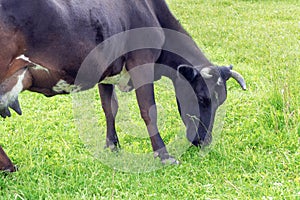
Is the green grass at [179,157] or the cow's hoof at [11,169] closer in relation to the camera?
the green grass at [179,157]

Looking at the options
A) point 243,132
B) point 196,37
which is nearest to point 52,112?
point 243,132

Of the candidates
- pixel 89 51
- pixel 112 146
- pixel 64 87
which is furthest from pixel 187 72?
pixel 64 87

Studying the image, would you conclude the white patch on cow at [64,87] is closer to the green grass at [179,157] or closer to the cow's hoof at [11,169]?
the green grass at [179,157]

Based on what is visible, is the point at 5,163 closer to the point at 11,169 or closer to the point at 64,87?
the point at 11,169

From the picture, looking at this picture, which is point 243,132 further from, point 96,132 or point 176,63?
point 96,132

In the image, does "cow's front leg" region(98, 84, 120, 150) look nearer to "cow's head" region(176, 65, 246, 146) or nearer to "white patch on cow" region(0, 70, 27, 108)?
"cow's head" region(176, 65, 246, 146)

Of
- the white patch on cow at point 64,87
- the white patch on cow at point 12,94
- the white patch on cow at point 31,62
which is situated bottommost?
the white patch on cow at point 64,87

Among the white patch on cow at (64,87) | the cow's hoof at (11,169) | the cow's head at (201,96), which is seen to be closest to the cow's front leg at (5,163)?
the cow's hoof at (11,169)

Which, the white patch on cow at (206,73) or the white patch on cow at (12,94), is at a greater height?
the white patch on cow at (12,94)

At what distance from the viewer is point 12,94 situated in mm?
3941

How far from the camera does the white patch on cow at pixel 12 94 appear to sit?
154 inches

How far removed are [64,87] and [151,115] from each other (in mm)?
1005

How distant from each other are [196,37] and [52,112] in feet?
14.5

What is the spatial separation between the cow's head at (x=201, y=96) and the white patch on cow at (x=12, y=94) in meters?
1.67
